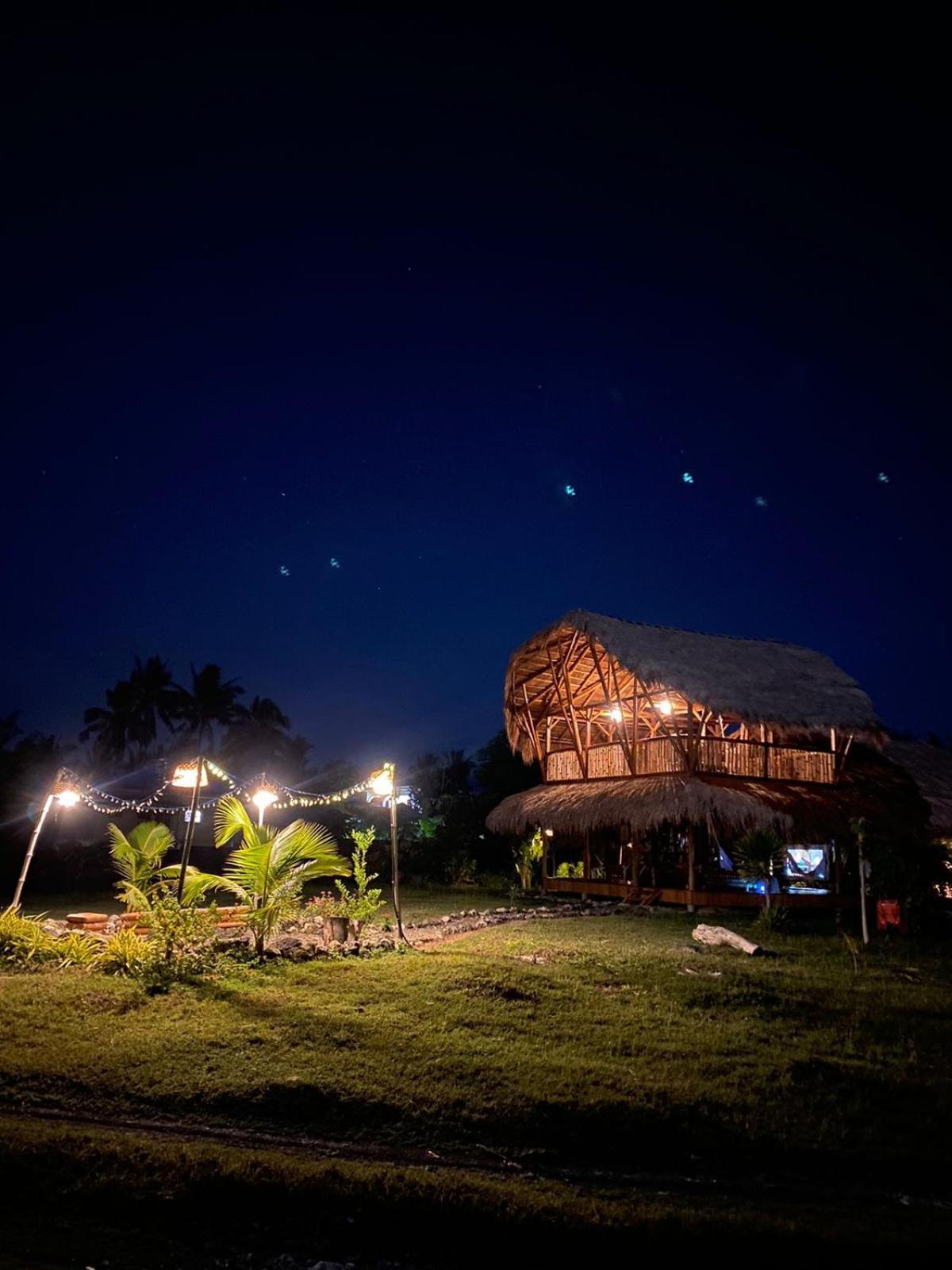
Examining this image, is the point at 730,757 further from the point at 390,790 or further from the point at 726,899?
the point at 390,790

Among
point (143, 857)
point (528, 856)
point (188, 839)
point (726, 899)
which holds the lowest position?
point (726, 899)

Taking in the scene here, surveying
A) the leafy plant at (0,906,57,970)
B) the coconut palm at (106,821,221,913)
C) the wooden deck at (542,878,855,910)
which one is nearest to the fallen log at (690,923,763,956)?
the wooden deck at (542,878,855,910)

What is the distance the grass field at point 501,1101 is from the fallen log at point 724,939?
2.04 m

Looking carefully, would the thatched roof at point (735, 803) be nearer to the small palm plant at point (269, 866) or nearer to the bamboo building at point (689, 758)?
the bamboo building at point (689, 758)

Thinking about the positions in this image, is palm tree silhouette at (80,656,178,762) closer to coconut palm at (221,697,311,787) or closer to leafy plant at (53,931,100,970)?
coconut palm at (221,697,311,787)

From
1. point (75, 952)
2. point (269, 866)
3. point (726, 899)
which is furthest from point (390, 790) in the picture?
point (726, 899)

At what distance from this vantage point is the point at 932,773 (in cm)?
2009

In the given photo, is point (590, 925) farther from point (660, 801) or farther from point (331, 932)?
point (331, 932)

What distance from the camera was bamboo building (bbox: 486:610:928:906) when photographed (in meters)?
16.2

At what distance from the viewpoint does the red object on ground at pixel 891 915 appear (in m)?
12.7

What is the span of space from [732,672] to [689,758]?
2909mm

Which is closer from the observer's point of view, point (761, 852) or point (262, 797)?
point (262, 797)

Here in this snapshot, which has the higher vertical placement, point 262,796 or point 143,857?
point 262,796

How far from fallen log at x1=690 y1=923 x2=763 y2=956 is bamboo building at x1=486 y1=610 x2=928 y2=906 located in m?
3.82
